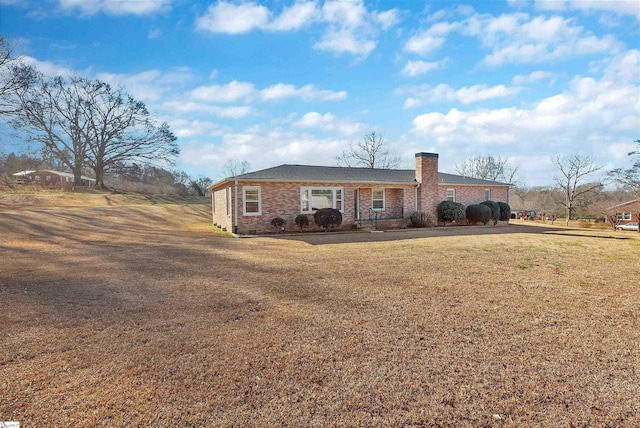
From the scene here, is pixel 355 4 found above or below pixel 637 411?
above

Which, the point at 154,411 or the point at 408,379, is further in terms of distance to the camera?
the point at 408,379

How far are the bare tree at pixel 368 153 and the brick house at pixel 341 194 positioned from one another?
19730 mm

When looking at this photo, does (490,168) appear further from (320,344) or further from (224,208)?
(320,344)

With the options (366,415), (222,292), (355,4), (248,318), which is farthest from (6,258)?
(355,4)

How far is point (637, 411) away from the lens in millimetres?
2553

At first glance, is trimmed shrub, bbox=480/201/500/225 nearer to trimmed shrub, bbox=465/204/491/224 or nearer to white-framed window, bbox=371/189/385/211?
trimmed shrub, bbox=465/204/491/224

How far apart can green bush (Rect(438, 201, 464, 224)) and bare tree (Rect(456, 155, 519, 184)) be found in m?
35.9

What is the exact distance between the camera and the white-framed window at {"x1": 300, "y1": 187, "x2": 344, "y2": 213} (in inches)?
659

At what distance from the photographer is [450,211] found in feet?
64.3

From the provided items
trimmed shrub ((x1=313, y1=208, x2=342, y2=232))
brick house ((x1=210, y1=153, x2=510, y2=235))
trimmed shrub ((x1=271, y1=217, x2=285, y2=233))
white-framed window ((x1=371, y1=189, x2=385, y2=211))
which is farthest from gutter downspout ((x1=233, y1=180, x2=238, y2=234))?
white-framed window ((x1=371, y1=189, x2=385, y2=211))

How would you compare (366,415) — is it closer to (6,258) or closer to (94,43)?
(6,258)

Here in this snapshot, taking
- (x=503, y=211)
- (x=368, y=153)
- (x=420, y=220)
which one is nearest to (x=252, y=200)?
(x=420, y=220)

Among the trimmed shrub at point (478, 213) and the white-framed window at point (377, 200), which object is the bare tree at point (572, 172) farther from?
the white-framed window at point (377, 200)

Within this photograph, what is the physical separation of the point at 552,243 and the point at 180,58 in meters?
18.0
